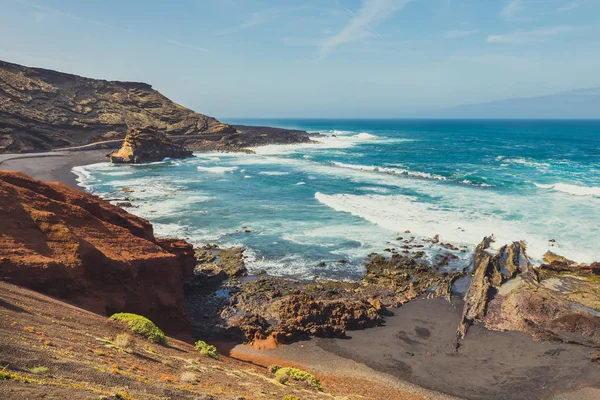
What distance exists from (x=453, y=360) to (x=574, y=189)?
4075 cm

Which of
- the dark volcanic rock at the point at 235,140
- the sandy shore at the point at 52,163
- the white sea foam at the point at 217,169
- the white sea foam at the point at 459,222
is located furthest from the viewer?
the dark volcanic rock at the point at 235,140

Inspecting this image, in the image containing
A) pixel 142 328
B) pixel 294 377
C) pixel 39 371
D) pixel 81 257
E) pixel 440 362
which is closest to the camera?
pixel 39 371

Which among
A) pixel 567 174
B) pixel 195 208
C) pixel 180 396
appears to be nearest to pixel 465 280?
pixel 180 396

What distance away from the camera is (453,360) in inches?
640

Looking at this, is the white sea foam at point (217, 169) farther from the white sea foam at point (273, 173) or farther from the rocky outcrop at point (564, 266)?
the rocky outcrop at point (564, 266)

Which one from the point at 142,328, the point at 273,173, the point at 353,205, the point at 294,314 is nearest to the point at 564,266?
the point at 294,314

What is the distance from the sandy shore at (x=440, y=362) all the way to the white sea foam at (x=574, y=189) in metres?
35.7

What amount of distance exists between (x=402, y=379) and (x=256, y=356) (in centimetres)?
587

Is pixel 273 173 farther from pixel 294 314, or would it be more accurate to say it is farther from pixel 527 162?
pixel 527 162

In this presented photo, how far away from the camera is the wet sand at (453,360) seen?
14477 millimetres

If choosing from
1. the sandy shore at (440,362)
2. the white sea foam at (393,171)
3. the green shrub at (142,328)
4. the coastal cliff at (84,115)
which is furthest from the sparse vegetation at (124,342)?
the coastal cliff at (84,115)

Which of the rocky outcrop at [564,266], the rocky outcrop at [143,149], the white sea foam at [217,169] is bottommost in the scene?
the rocky outcrop at [564,266]

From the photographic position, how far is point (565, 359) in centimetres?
1616

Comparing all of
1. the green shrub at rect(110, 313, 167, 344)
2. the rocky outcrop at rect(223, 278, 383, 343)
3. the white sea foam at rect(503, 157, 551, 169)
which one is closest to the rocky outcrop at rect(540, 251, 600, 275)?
the rocky outcrop at rect(223, 278, 383, 343)
